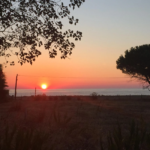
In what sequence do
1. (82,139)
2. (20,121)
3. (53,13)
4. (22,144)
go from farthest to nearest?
(20,121), (82,139), (53,13), (22,144)

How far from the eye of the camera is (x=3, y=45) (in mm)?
8586

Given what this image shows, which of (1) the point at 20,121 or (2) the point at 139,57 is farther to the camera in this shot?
(2) the point at 139,57

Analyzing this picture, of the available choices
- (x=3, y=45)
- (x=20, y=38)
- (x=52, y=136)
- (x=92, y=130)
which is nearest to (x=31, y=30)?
(x=20, y=38)

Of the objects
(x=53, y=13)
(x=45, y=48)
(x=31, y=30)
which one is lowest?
(x=45, y=48)

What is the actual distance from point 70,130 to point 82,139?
737mm

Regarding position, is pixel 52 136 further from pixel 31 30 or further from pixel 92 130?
pixel 31 30

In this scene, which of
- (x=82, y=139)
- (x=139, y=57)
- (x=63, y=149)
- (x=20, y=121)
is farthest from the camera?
(x=139, y=57)

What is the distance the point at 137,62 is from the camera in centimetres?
3831

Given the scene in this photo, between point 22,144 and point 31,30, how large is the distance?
4.39 meters

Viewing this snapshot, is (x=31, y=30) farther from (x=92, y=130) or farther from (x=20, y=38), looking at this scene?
(x=92, y=130)

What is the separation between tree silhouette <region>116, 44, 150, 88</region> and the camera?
37466 mm

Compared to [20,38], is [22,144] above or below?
below

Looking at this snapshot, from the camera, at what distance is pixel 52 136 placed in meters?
9.01

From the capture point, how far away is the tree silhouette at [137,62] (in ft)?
123
